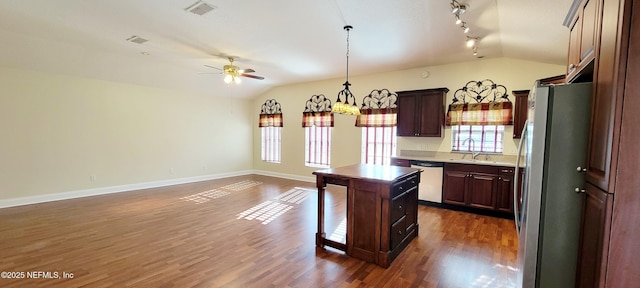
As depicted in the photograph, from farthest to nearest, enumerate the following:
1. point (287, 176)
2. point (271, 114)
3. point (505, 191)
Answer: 1. point (271, 114)
2. point (287, 176)
3. point (505, 191)

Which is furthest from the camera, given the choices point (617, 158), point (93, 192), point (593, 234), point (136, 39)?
point (93, 192)

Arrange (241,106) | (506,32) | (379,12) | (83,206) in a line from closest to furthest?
(379,12) < (506,32) < (83,206) < (241,106)

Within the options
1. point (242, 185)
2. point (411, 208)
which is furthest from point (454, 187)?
point (242, 185)

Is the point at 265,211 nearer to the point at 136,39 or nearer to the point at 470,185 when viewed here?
the point at 136,39

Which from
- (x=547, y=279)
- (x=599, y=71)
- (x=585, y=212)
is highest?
(x=599, y=71)

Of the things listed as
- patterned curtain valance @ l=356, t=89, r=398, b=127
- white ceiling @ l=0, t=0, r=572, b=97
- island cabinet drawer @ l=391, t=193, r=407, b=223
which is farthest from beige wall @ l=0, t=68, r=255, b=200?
island cabinet drawer @ l=391, t=193, r=407, b=223

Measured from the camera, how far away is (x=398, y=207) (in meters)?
2.94

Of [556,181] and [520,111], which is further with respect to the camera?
[520,111]

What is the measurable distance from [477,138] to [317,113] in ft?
12.1

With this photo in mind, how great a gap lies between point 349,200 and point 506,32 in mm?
2945

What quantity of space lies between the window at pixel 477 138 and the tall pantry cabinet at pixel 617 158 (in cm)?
373

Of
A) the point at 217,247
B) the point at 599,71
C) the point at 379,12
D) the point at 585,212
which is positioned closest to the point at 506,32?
the point at 379,12

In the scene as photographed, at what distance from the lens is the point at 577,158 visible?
5.36 feet

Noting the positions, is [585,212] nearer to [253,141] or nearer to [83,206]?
[83,206]
